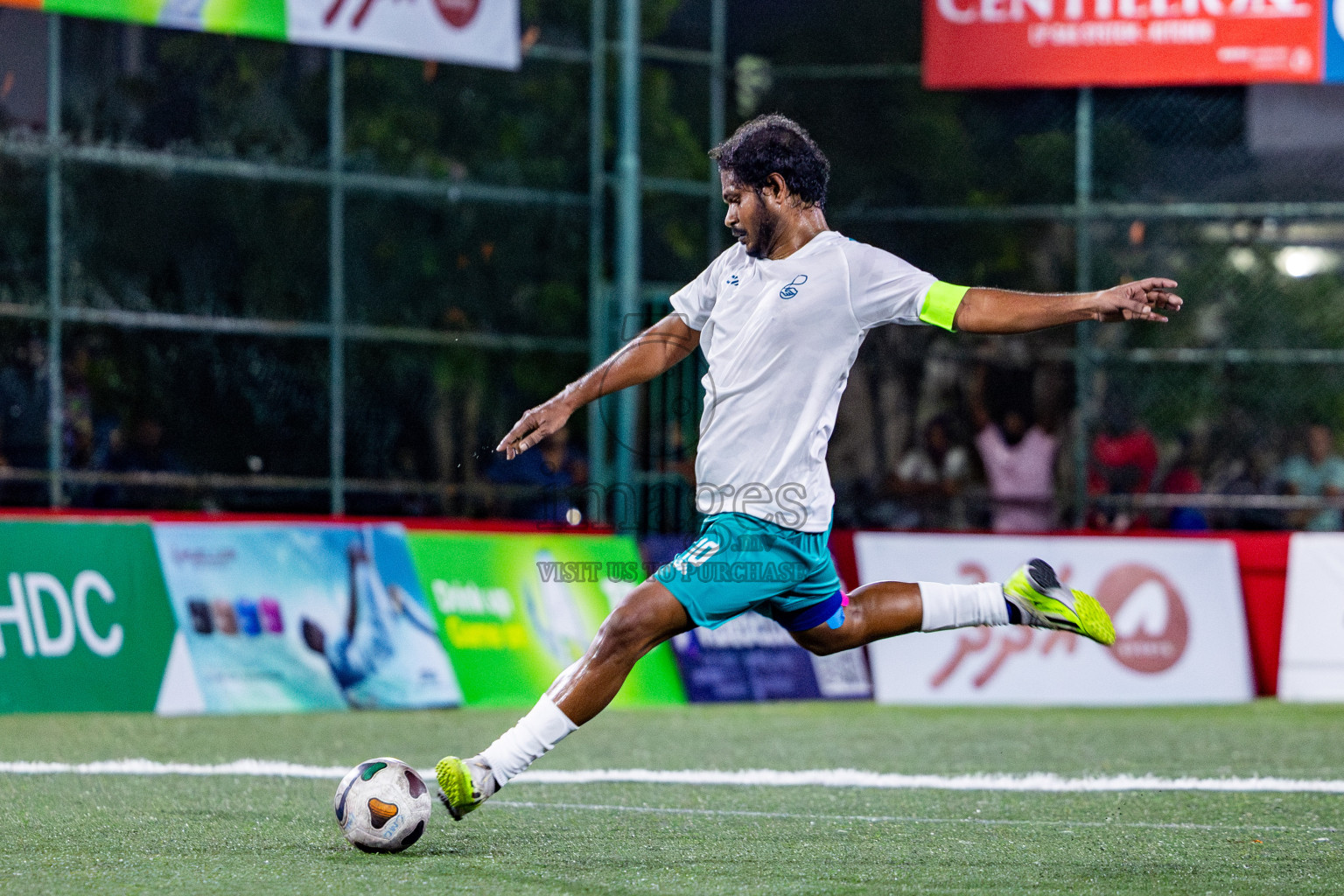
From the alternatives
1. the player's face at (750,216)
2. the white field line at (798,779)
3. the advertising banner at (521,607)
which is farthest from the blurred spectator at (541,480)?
the player's face at (750,216)

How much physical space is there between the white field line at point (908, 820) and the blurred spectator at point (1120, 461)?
329 inches

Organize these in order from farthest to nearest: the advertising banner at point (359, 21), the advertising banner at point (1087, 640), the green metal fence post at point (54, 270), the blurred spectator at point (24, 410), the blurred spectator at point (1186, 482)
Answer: the blurred spectator at point (1186, 482)
the advertising banner at point (359, 21)
the advertising banner at point (1087, 640)
the green metal fence post at point (54, 270)
the blurred spectator at point (24, 410)

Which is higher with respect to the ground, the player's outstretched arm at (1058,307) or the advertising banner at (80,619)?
the player's outstretched arm at (1058,307)

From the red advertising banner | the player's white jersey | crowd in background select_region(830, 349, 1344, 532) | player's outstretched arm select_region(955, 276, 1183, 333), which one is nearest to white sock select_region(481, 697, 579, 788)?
the player's white jersey

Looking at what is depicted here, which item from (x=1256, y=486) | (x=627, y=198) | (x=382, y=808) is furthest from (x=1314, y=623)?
(x=382, y=808)

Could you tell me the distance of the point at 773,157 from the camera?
5875 millimetres

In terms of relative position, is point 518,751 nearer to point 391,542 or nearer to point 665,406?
point 391,542

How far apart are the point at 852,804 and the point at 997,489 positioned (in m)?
8.05

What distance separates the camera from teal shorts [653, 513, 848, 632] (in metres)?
5.72

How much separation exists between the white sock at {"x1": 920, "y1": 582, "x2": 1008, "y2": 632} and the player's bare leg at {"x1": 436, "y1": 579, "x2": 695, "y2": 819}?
1021 mm

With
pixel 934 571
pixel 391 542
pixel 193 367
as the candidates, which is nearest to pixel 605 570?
pixel 391 542

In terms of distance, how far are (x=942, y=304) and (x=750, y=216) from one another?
69 centimetres

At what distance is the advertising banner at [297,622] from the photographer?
1114 centimetres

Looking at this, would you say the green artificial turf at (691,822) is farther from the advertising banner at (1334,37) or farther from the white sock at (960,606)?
the advertising banner at (1334,37)
